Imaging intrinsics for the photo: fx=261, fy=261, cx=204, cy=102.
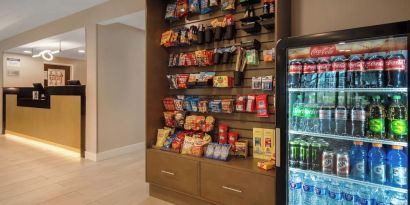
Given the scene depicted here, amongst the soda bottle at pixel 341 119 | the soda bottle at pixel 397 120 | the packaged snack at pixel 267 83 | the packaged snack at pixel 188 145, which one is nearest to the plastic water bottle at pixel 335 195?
the soda bottle at pixel 341 119

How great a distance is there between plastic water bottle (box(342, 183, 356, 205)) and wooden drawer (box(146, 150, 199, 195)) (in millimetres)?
1201

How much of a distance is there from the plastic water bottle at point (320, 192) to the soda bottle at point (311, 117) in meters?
0.36

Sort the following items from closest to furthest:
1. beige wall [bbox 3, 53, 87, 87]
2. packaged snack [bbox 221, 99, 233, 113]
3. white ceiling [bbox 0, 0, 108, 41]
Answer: packaged snack [bbox 221, 99, 233, 113] < white ceiling [bbox 0, 0, 108, 41] < beige wall [bbox 3, 53, 87, 87]

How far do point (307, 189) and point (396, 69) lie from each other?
36.6 inches

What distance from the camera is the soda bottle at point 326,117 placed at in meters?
1.71

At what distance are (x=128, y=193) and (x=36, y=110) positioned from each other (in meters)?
4.13

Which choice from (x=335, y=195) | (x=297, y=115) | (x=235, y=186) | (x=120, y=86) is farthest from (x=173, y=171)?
(x=120, y=86)

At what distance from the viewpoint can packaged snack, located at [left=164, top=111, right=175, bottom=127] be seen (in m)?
2.88

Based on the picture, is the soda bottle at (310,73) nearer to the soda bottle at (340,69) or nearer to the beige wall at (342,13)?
the soda bottle at (340,69)

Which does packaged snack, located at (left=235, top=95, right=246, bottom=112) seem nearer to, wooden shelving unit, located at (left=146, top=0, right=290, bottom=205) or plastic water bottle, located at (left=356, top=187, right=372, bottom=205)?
wooden shelving unit, located at (left=146, top=0, right=290, bottom=205)

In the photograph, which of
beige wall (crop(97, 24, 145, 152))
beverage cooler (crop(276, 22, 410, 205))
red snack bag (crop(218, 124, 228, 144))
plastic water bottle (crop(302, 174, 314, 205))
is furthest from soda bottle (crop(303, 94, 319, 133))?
beige wall (crop(97, 24, 145, 152))

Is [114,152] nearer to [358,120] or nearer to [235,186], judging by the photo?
[235,186]

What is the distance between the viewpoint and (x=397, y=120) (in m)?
1.45

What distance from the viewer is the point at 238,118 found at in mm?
2586
